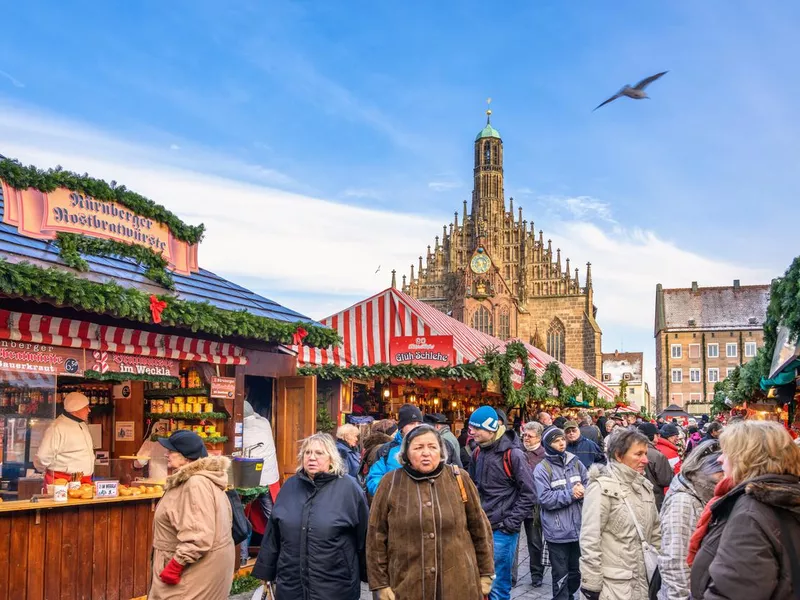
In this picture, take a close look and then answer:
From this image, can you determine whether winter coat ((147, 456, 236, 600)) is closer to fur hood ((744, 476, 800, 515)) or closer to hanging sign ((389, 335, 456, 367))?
fur hood ((744, 476, 800, 515))

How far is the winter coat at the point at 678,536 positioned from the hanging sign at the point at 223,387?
18.8 ft

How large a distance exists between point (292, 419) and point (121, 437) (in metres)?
2.19

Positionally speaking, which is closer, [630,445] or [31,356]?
[630,445]

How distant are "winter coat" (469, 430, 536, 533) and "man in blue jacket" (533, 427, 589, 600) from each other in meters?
0.38

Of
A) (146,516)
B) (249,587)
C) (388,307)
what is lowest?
(249,587)

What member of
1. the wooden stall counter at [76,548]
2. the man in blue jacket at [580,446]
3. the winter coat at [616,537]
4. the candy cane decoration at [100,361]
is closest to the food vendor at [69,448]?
the candy cane decoration at [100,361]

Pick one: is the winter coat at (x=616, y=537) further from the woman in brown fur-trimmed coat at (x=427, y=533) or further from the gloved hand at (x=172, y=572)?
the gloved hand at (x=172, y=572)

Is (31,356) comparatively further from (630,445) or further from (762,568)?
(762,568)

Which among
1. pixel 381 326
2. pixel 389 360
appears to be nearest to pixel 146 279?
pixel 389 360

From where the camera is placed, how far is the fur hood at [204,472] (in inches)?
172

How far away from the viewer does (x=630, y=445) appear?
180 inches

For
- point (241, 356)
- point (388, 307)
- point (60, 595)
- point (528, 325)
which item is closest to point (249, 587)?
point (60, 595)

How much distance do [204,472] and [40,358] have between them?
311 cm

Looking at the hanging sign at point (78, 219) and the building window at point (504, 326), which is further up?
the building window at point (504, 326)
